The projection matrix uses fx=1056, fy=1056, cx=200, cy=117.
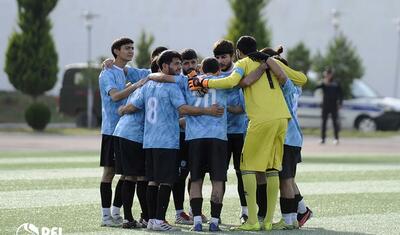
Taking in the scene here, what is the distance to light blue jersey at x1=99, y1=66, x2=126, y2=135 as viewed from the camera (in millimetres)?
10641

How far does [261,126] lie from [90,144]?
49.7ft

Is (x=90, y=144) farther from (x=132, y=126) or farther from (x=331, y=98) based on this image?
(x=132, y=126)

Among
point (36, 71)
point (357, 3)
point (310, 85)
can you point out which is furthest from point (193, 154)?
point (357, 3)

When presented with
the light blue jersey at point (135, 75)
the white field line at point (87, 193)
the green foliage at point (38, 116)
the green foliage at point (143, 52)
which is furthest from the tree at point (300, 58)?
the light blue jersey at point (135, 75)

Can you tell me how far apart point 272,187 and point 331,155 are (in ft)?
39.3

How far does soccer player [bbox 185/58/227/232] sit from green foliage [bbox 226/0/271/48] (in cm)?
2422

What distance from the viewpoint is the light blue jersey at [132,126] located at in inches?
405

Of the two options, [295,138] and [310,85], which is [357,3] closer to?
[310,85]

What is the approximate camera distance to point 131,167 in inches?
405

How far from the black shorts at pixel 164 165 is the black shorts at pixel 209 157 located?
0.57 ft

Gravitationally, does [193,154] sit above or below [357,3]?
below

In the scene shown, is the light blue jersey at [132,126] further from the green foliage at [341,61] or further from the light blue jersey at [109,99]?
the green foliage at [341,61]

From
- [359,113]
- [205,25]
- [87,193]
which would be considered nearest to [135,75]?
[87,193]

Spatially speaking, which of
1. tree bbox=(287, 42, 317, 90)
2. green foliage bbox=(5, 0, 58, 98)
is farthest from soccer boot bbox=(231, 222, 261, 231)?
tree bbox=(287, 42, 317, 90)
